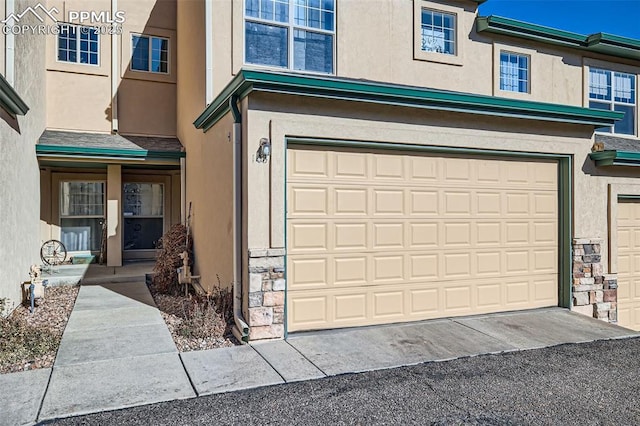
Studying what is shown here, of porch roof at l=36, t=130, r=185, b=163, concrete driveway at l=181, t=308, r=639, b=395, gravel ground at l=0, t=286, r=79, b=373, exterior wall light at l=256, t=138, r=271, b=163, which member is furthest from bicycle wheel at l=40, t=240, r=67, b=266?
exterior wall light at l=256, t=138, r=271, b=163

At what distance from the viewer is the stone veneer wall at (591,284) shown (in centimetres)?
801

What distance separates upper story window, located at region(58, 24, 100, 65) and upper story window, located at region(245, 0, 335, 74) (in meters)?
5.75

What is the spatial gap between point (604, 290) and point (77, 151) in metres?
11.3

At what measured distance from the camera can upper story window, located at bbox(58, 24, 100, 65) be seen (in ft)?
38.7

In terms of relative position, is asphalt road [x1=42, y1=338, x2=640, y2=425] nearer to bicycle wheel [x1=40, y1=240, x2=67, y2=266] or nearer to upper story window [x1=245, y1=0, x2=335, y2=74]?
upper story window [x1=245, y1=0, x2=335, y2=74]

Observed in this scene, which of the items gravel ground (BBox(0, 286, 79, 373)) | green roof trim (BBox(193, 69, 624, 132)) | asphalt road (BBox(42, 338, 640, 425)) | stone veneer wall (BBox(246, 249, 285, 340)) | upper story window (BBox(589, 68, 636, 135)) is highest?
upper story window (BBox(589, 68, 636, 135))

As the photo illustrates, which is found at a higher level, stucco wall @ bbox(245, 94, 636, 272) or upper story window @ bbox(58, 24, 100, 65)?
upper story window @ bbox(58, 24, 100, 65)

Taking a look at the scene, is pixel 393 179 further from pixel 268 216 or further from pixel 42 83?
pixel 42 83

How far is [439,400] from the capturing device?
4324 mm

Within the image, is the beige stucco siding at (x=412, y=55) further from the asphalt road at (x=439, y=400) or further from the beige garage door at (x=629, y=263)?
the asphalt road at (x=439, y=400)

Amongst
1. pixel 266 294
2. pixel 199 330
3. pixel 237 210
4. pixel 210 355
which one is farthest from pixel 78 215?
pixel 210 355

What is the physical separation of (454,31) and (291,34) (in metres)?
4.70

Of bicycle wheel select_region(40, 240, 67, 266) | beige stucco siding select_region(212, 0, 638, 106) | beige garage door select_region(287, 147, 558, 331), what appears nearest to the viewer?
beige garage door select_region(287, 147, 558, 331)

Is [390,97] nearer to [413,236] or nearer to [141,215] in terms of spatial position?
[413,236]
